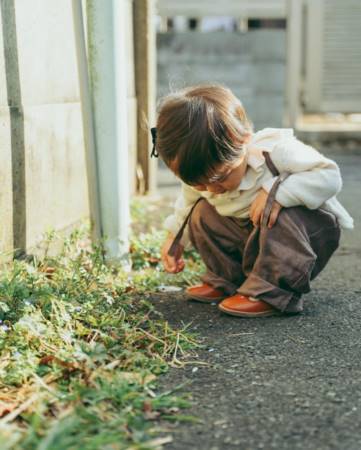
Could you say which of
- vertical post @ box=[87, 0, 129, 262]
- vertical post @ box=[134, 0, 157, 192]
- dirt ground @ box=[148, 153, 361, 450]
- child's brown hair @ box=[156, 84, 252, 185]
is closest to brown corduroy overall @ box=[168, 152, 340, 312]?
dirt ground @ box=[148, 153, 361, 450]

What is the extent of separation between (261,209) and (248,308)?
0.35m

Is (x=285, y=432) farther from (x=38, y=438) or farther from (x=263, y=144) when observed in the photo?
(x=263, y=144)

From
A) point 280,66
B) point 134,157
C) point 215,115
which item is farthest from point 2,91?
point 280,66

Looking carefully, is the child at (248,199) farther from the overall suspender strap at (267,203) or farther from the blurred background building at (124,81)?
the blurred background building at (124,81)

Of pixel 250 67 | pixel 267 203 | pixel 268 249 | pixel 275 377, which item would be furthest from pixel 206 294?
pixel 250 67

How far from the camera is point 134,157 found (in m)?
5.00

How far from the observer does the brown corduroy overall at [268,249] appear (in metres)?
2.77

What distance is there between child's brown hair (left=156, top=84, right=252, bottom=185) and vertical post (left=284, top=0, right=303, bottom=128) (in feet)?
21.6

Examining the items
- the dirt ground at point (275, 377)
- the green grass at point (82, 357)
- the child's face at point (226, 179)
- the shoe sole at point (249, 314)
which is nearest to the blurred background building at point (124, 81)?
the green grass at point (82, 357)

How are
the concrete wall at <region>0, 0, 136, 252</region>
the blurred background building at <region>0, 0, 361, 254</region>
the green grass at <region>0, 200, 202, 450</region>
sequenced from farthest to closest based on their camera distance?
the blurred background building at <region>0, 0, 361, 254</region>
the concrete wall at <region>0, 0, 136, 252</region>
the green grass at <region>0, 200, 202, 450</region>

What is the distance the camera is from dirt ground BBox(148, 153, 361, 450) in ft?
6.14

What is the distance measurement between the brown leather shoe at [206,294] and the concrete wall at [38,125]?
678mm

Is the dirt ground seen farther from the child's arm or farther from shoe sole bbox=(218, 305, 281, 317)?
the child's arm

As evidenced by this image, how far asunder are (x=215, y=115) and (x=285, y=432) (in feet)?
3.78
